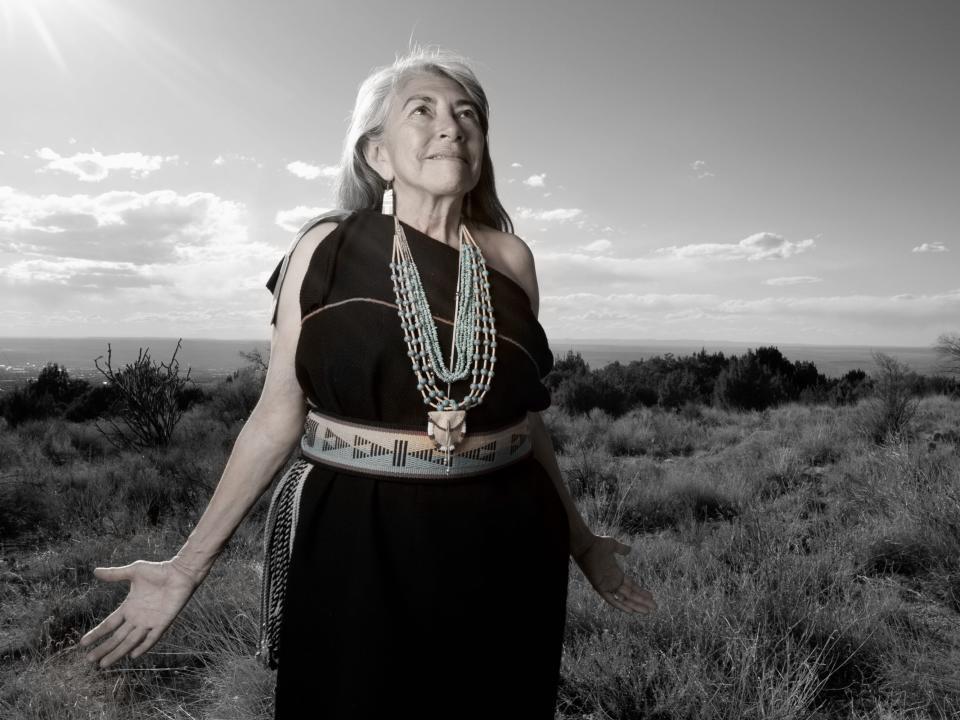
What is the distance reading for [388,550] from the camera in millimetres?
1499

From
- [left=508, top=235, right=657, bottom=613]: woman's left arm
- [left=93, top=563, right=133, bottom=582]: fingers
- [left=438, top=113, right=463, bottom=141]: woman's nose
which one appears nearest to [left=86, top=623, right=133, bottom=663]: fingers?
[left=93, top=563, right=133, bottom=582]: fingers

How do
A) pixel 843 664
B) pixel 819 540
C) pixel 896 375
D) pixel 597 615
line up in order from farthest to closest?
pixel 896 375 < pixel 819 540 < pixel 597 615 < pixel 843 664

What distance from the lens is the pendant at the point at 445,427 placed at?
4.91ft

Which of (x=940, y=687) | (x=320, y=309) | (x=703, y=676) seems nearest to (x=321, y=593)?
(x=320, y=309)

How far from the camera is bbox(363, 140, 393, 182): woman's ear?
1854 mm

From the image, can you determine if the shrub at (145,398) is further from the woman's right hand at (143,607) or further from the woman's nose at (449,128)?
the woman's nose at (449,128)

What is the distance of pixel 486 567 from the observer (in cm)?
156

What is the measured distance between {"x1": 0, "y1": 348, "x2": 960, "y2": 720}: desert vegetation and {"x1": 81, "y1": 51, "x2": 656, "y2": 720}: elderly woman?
1.33 meters

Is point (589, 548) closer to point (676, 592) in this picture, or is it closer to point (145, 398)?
point (676, 592)

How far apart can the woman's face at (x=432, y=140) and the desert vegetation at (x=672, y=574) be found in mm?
2102

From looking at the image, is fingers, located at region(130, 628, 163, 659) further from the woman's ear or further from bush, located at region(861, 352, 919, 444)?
bush, located at region(861, 352, 919, 444)

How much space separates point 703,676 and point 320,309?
2.25 metres

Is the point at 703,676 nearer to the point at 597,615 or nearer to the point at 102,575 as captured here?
the point at 597,615

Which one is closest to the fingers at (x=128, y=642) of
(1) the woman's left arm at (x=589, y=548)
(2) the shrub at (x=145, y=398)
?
(1) the woman's left arm at (x=589, y=548)
